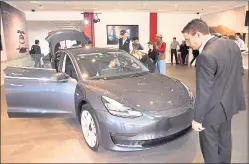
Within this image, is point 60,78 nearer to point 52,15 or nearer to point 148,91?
point 148,91

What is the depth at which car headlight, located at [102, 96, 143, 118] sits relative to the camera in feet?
7.74

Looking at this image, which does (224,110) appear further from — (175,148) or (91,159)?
(91,159)

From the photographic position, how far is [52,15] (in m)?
12.5

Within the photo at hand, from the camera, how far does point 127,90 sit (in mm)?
Result: 2686

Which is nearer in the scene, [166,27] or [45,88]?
A: [45,88]

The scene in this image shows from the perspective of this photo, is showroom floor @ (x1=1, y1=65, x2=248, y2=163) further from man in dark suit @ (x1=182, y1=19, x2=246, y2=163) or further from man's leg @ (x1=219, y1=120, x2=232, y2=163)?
man in dark suit @ (x1=182, y1=19, x2=246, y2=163)

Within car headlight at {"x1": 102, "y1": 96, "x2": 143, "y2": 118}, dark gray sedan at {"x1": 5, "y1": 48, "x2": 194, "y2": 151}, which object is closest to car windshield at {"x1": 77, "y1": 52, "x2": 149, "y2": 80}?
dark gray sedan at {"x1": 5, "y1": 48, "x2": 194, "y2": 151}

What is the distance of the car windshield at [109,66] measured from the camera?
315 centimetres

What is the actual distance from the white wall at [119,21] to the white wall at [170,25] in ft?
2.61

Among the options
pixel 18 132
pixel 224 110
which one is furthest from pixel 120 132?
pixel 18 132

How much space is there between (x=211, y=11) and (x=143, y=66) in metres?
11.1

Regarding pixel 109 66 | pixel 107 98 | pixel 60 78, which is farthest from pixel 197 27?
pixel 60 78

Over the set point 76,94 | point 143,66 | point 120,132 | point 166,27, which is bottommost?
point 120,132

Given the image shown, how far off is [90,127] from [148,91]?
78cm
